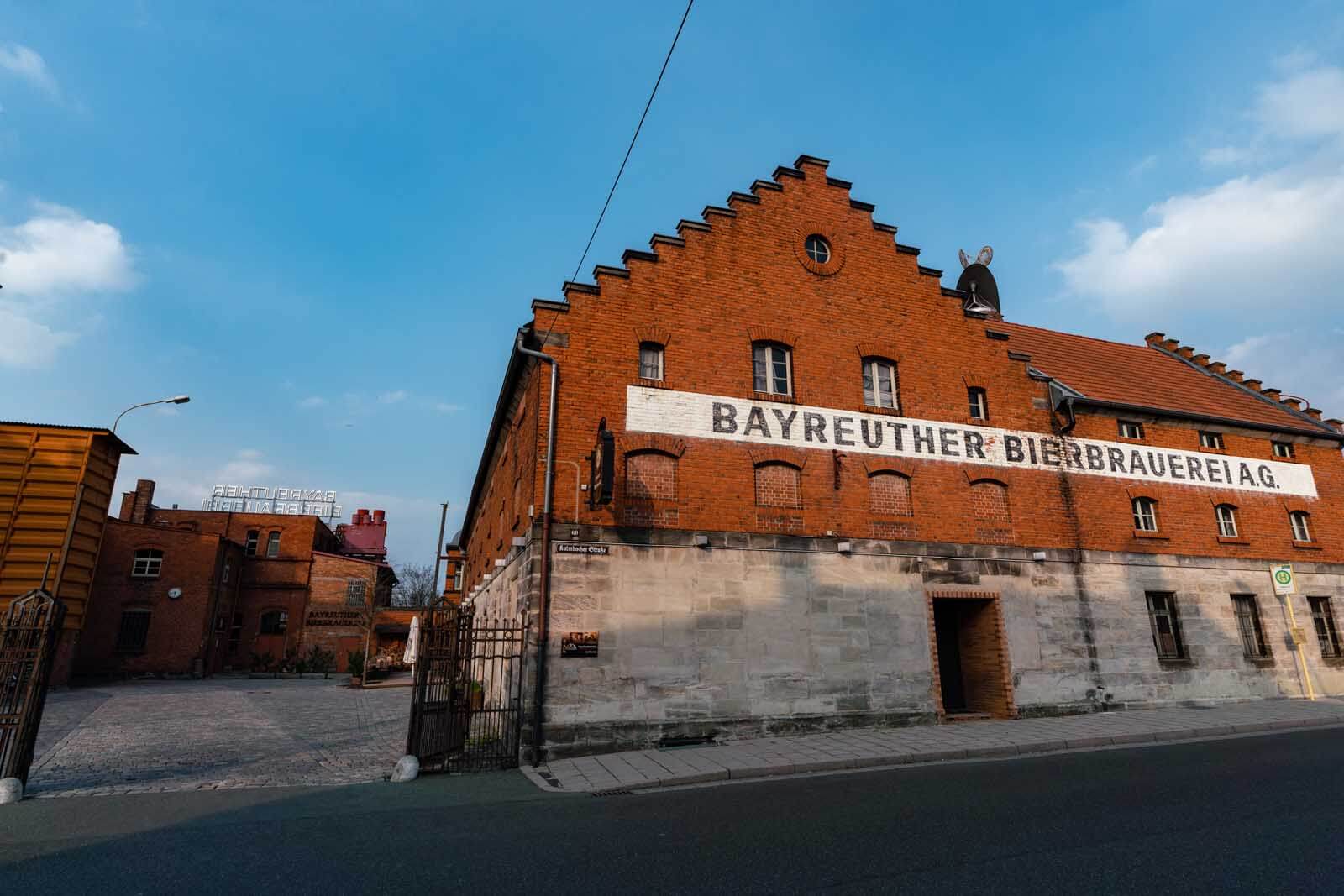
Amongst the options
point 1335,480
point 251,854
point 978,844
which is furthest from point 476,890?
point 1335,480

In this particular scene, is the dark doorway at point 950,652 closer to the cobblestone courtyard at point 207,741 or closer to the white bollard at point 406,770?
the white bollard at point 406,770

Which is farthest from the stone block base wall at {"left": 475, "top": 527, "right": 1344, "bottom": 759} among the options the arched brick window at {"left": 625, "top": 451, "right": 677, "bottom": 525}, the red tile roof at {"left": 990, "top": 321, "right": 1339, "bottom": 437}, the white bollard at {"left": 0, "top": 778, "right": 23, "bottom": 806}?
the white bollard at {"left": 0, "top": 778, "right": 23, "bottom": 806}

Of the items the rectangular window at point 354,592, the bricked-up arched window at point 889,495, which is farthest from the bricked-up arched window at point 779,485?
the rectangular window at point 354,592

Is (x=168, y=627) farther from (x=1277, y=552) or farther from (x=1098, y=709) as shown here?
(x=1277, y=552)

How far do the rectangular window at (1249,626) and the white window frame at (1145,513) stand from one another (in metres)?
3.20

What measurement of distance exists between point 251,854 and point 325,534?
5111cm

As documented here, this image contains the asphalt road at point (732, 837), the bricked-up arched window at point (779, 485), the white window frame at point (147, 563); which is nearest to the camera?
the asphalt road at point (732, 837)

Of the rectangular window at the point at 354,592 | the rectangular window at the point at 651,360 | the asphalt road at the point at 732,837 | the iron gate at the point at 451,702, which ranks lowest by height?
the asphalt road at the point at 732,837

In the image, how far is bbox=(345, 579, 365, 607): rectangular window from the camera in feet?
136

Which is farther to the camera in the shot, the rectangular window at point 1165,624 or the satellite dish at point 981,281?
the satellite dish at point 981,281

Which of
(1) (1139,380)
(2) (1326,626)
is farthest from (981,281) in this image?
(2) (1326,626)

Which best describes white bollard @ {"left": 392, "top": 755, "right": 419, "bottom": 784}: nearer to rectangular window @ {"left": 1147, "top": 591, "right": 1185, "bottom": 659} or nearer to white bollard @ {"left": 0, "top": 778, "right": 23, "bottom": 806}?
white bollard @ {"left": 0, "top": 778, "right": 23, "bottom": 806}

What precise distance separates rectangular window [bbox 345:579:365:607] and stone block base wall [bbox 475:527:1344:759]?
28.7 m

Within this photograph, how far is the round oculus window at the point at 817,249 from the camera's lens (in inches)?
626
